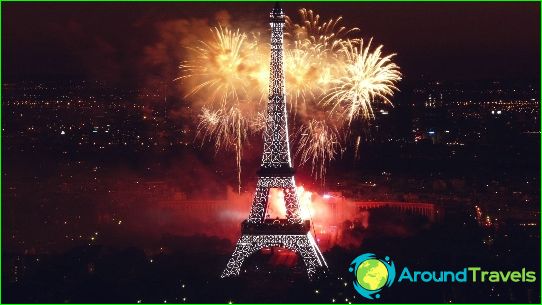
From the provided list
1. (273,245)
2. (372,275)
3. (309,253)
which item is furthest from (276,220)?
(372,275)

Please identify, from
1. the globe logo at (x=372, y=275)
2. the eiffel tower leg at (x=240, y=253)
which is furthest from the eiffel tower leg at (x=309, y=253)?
the globe logo at (x=372, y=275)

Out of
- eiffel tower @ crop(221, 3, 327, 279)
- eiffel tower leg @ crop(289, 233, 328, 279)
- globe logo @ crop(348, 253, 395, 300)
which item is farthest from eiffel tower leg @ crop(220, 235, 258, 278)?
globe logo @ crop(348, 253, 395, 300)

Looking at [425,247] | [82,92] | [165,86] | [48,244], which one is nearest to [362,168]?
[165,86]

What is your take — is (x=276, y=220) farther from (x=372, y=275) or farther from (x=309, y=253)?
(x=372, y=275)

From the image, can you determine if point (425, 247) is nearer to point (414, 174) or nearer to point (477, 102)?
point (414, 174)

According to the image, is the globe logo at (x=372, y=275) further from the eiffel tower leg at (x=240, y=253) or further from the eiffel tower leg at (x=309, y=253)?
the eiffel tower leg at (x=240, y=253)

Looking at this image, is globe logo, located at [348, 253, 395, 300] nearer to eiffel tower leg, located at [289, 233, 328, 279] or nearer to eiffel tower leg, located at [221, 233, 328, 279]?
eiffel tower leg, located at [289, 233, 328, 279]
